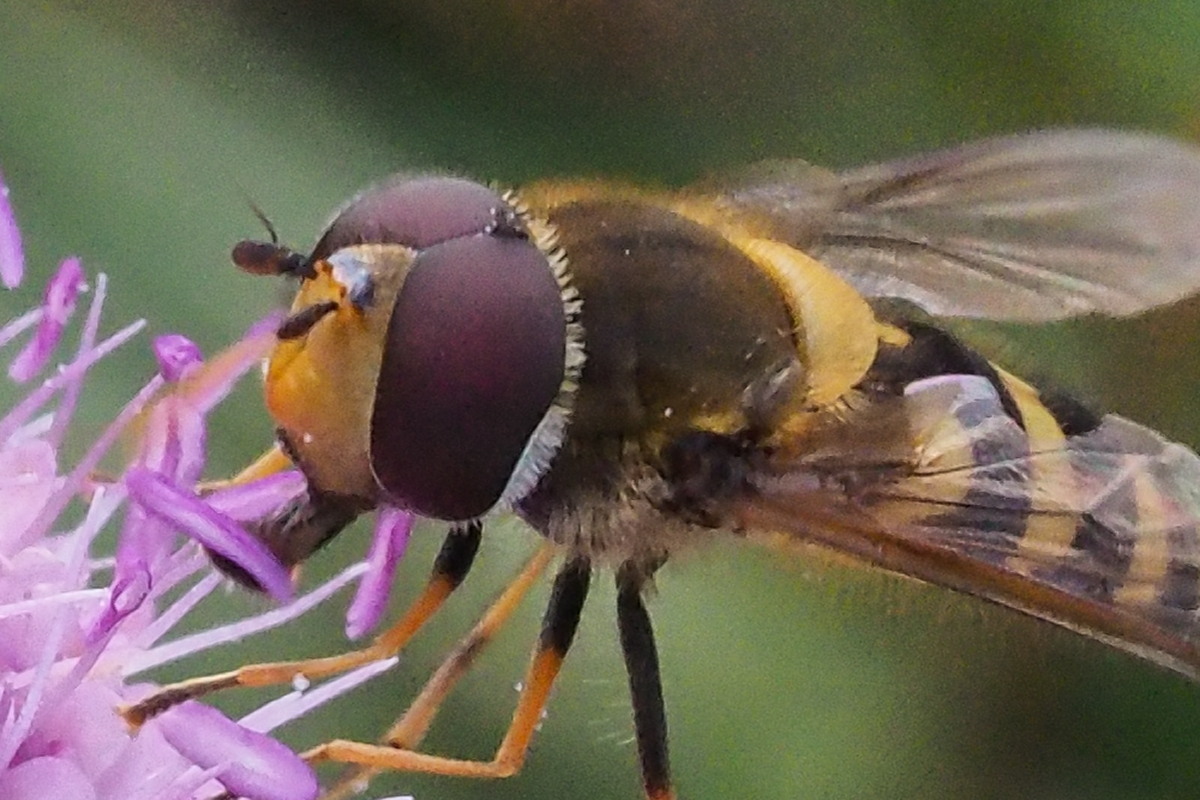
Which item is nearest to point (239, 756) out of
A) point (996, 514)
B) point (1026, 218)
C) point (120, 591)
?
point (120, 591)

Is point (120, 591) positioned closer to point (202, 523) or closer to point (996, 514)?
point (202, 523)

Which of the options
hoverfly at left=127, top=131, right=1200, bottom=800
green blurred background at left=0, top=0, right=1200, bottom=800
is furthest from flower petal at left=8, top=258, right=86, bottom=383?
green blurred background at left=0, top=0, right=1200, bottom=800

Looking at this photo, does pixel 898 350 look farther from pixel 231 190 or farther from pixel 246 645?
pixel 231 190

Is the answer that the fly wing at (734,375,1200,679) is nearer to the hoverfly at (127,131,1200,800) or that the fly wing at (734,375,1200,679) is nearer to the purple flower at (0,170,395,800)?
the hoverfly at (127,131,1200,800)

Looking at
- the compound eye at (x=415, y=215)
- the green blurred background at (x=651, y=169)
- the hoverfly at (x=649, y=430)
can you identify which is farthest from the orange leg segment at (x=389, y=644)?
the green blurred background at (x=651, y=169)

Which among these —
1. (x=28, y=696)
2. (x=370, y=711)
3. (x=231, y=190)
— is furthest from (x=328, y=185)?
(x=28, y=696)
